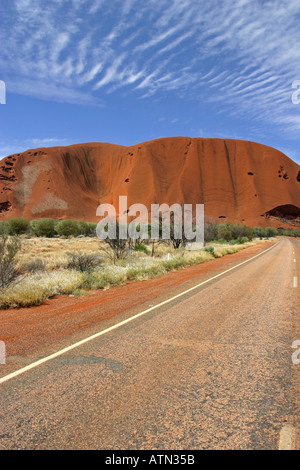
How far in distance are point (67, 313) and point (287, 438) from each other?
5080mm

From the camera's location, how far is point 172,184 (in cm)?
8825

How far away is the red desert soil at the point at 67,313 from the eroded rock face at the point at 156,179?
73.7 metres

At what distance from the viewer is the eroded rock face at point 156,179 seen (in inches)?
3280

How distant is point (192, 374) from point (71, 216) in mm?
80345

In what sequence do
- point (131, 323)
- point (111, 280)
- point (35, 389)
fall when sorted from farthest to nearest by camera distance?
1. point (111, 280)
2. point (131, 323)
3. point (35, 389)

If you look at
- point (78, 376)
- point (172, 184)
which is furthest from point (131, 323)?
point (172, 184)

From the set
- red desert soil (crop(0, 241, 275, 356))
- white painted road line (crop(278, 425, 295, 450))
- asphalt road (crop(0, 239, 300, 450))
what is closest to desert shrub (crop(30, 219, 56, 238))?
red desert soil (crop(0, 241, 275, 356))

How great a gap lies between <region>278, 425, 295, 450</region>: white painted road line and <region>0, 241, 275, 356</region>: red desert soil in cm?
342

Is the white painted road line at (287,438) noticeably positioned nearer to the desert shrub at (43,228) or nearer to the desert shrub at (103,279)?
the desert shrub at (103,279)

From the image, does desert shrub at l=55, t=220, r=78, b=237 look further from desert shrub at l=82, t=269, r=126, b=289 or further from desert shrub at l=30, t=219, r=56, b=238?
desert shrub at l=82, t=269, r=126, b=289

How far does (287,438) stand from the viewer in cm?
229

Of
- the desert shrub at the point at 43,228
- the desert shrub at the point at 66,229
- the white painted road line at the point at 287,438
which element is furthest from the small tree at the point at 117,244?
the desert shrub at the point at 43,228

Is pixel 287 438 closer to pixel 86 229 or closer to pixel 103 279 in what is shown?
pixel 103 279
